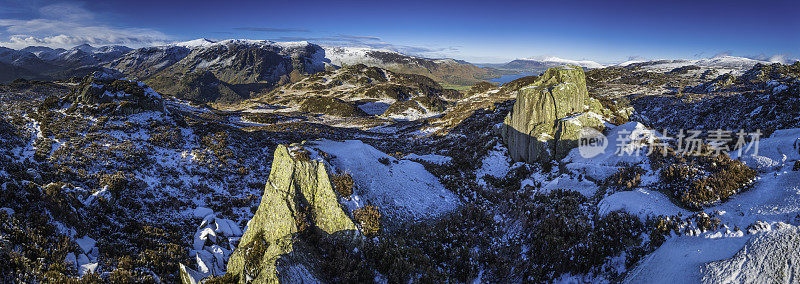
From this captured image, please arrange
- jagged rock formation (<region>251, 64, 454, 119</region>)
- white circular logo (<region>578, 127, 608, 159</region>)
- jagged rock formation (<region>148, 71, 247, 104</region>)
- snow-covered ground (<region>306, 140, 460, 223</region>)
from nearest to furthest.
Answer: snow-covered ground (<region>306, 140, 460, 223</region>)
white circular logo (<region>578, 127, 608, 159</region>)
jagged rock formation (<region>251, 64, 454, 119</region>)
jagged rock formation (<region>148, 71, 247, 104</region>)

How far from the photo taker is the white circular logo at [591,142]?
19.1 meters

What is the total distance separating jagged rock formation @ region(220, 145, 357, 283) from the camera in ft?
29.9

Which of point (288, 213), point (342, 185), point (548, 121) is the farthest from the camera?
point (548, 121)

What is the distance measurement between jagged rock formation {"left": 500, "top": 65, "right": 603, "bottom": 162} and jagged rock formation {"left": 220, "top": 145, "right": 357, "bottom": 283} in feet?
57.4

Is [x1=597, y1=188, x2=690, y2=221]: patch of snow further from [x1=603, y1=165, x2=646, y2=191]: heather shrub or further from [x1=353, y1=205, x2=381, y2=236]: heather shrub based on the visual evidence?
[x1=353, y1=205, x2=381, y2=236]: heather shrub

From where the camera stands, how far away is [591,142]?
65.8 feet

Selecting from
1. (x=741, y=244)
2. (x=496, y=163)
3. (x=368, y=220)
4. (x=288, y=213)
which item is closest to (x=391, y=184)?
(x=368, y=220)

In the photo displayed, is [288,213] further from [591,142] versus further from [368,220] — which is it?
[591,142]

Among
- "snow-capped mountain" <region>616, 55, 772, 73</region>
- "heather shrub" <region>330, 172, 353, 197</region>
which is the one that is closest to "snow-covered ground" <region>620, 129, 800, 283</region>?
"heather shrub" <region>330, 172, 353, 197</region>

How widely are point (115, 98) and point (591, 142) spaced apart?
45.9 metres

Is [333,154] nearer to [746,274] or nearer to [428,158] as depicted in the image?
[428,158]

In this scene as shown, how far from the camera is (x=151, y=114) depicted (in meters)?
28.0

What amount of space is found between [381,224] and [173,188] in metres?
15.1

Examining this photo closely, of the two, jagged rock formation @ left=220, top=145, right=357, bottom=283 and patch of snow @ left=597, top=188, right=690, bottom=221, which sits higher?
patch of snow @ left=597, top=188, right=690, bottom=221
